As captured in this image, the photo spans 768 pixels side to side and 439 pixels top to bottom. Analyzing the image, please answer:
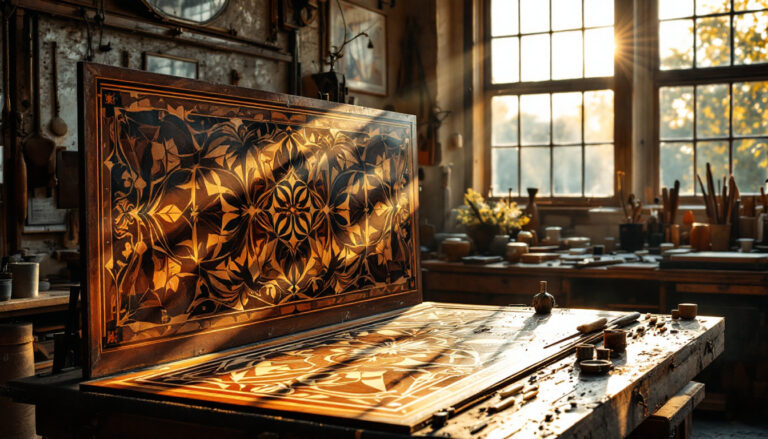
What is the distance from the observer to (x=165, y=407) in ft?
4.90

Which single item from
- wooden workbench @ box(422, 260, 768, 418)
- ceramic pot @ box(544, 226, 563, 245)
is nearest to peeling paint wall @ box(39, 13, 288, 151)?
wooden workbench @ box(422, 260, 768, 418)

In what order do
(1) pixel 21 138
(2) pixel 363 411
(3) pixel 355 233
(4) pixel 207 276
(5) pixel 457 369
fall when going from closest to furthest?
(2) pixel 363 411 < (5) pixel 457 369 < (4) pixel 207 276 < (3) pixel 355 233 < (1) pixel 21 138

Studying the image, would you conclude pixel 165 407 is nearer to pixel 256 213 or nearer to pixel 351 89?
pixel 256 213

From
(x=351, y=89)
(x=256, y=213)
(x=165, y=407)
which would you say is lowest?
(x=165, y=407)

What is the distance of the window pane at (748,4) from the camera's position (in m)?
5.36

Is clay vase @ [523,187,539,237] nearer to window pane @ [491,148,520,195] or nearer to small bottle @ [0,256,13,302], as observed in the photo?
window pane @ [491,148,520,195]

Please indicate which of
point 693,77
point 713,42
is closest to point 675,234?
point 693,77

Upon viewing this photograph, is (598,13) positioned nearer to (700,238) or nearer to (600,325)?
(700,238)

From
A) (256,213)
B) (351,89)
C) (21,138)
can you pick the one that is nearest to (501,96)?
(351,89)

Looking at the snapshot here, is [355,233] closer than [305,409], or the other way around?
[305,409]

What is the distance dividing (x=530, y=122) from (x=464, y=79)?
0.66 metres

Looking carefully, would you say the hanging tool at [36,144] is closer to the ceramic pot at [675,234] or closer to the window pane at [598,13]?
the ceramic pot at [675,234]

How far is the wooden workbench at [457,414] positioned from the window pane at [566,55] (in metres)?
4.36

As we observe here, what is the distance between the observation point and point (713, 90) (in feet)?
18.1
